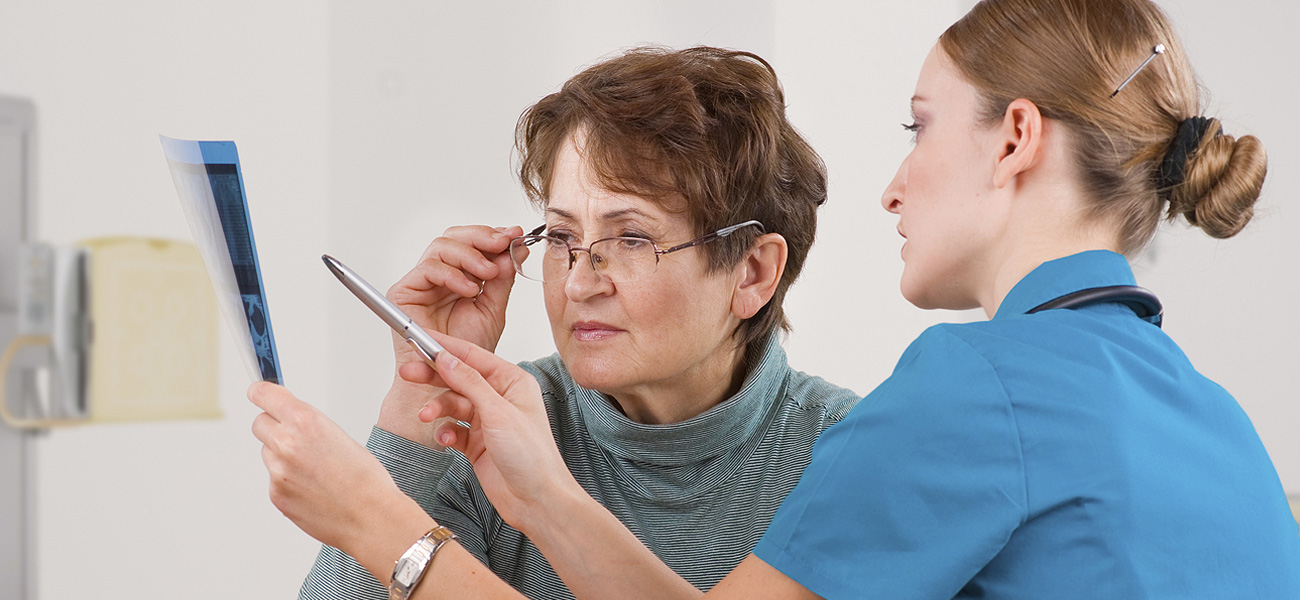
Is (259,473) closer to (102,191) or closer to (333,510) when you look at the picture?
(102,191)

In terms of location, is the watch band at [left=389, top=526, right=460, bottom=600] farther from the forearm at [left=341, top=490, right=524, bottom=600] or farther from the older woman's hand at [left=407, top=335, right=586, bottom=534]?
the older woman's hand at [left=407, top=335, right=586, bottom=534]

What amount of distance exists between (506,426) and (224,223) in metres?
0.31

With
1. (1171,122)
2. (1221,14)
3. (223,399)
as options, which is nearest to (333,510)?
(223,399)

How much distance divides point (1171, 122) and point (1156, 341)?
23 centimetres

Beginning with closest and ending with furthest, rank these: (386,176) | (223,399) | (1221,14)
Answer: (223,399), (386,176), (1221,14)

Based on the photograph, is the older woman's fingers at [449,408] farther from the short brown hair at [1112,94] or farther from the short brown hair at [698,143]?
the short brown hair at [1112,94]

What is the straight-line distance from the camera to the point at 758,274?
1.34 meters

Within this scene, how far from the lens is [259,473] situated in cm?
151

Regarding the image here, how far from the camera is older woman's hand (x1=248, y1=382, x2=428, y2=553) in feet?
2.73

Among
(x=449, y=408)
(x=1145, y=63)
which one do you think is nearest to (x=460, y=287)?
(x=449, y=408)

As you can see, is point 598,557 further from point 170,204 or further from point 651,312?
point 170,204

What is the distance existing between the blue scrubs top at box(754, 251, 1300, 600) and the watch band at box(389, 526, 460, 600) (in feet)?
0.98

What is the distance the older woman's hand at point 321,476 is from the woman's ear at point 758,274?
59 cm

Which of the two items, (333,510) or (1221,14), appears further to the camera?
(1221,14)
